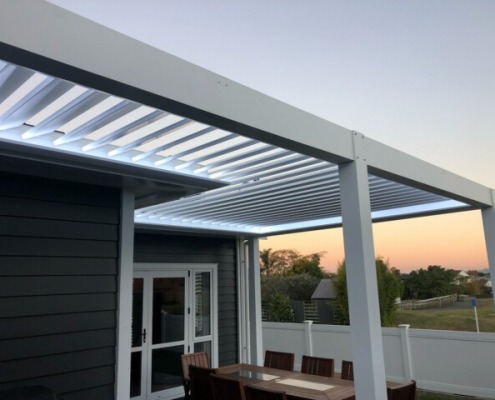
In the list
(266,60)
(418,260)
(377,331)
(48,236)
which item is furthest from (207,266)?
(418,260)

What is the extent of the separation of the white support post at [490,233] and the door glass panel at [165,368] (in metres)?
4.91

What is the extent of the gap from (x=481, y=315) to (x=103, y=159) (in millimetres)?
14295

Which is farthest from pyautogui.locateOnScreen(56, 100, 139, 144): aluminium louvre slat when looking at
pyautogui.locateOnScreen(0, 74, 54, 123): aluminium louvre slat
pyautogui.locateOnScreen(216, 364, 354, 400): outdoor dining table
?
pyautogui.locateOnScreen(216, 364, 354, 400): outdoor dining table

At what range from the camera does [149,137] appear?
101 inches

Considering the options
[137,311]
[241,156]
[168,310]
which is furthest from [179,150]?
[168,310]

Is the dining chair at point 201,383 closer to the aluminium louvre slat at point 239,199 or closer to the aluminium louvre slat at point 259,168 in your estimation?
the aluminium louvre slat at point 239,199

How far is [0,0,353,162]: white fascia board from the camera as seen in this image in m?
1.34

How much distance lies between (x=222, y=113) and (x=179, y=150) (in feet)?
3.60

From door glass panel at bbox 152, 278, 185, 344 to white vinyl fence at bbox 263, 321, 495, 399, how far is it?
10.1 ft

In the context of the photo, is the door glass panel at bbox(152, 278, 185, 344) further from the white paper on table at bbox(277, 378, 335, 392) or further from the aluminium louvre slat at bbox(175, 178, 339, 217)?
the white paper on table at bbox(277, 378, 335, 392)

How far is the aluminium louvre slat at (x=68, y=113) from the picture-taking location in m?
2.01

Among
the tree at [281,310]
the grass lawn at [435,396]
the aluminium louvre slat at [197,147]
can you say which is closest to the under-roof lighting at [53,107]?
the aluminium louvre slat at [197,147]

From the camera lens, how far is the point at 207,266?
732cm

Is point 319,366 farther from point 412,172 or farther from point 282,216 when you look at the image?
point 412,172
